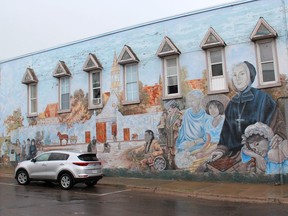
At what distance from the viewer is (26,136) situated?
22.3m

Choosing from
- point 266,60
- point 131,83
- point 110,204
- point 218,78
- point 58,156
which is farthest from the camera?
point 131,83

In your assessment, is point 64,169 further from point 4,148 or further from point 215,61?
point 4,148

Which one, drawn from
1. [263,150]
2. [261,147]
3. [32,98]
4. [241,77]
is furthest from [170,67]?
[32,98]

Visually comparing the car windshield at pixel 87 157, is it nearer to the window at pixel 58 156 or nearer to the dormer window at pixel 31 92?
the window at pixel 58 156

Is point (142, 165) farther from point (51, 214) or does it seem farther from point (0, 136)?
point (0, 136)

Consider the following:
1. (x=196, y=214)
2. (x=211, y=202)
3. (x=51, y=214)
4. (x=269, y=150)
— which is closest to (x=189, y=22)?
(x=269, y=150)

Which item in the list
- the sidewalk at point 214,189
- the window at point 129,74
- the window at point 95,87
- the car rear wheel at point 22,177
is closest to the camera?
the sidewalk at point 214,189

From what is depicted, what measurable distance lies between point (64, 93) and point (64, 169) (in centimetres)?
715

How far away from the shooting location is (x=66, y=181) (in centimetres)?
1462

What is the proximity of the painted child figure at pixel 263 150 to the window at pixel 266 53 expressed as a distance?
6.30 feet

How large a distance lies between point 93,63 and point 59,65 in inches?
98.0

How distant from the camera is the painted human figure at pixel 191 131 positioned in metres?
16.4

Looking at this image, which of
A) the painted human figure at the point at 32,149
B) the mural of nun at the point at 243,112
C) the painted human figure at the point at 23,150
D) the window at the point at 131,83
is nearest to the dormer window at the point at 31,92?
the painted human figure at the point at 32,149

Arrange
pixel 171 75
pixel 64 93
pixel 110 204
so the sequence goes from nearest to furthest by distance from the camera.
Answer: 1. pixel 110 204
2. pixel 171 75
3. pixel 64 93
